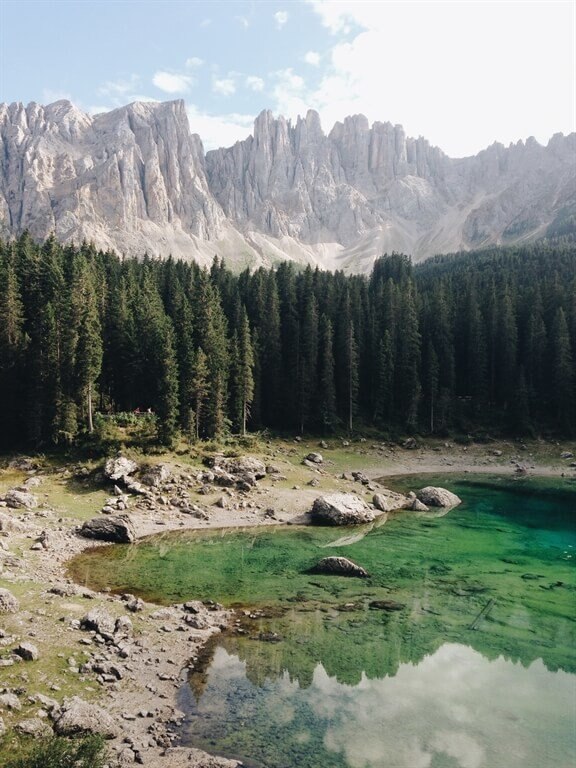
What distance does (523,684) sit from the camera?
2144cm

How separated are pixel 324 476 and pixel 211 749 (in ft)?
155

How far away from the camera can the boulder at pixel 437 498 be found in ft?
188

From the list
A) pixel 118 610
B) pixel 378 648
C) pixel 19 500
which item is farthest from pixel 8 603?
pixel 19 500

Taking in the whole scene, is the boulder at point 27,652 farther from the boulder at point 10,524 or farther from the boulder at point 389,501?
the boulder at point 389,501

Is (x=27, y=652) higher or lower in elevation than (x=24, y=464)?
lower

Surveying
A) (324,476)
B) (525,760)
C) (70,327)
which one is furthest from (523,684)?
(70,327)

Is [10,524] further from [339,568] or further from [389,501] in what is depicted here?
[389,501]

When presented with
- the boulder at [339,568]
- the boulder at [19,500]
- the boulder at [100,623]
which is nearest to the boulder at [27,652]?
the boulder at [100,623]

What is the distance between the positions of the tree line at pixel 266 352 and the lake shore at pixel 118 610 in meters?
11.5

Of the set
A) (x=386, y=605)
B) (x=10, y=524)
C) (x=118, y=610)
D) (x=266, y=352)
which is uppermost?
(x=266, y=352)

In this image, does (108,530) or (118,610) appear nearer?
(118,610)

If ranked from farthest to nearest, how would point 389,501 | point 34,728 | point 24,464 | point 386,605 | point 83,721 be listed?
point 389,501 < point 24,464 < point 386,605 < point 83,721 < point 34,728

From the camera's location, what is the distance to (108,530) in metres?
39.8

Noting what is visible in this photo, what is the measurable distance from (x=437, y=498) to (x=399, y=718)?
135 ft
